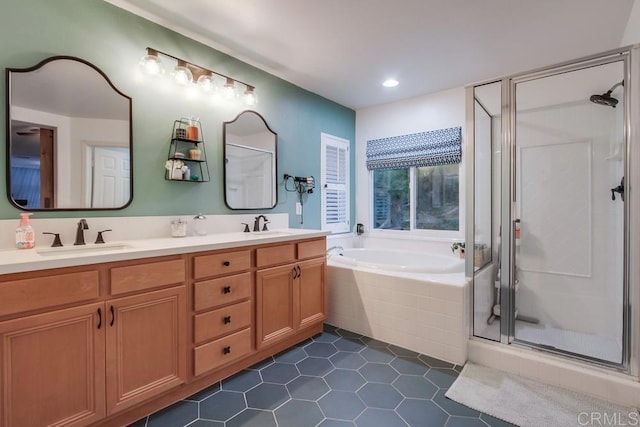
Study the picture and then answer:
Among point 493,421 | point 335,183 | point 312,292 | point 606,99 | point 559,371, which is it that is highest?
point 606,99

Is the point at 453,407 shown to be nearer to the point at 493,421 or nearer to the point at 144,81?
the point at 493,421

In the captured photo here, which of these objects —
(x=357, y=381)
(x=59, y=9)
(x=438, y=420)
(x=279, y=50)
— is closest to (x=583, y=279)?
(x=438, y=420)

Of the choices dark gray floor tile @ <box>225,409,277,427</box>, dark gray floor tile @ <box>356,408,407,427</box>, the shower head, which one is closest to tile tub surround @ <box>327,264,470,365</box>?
dark gray floor tile @ <box>356,408,407,427</box>

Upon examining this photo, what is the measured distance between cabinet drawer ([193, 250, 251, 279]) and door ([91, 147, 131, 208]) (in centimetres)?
71

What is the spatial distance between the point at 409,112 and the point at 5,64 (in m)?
3.47

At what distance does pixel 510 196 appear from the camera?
2238mm

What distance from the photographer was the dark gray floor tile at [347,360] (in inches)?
85.0

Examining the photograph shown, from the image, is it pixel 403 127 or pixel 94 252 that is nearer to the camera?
pixel 94 252

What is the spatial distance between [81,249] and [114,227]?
0.83ft

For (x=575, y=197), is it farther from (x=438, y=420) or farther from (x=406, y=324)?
(x=438, y=420)

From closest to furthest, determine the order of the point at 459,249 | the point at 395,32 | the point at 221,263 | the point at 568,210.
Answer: the point at 221,263 → the point at 395,32 → the point at 568,210 → the point at 459,249

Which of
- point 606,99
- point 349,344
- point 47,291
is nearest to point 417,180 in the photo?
point 606,99

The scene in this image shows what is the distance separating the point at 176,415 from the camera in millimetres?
1650

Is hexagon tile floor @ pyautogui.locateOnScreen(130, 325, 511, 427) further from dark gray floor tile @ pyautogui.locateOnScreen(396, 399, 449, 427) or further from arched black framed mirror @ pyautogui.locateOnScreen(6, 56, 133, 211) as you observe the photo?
arched black framed mirror @ pyautogui.locateOnScreen(6, 56, 133, 211)
